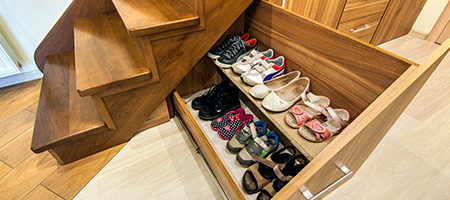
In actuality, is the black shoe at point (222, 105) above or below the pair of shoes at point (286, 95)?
below

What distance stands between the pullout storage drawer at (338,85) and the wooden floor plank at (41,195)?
0.72 meters

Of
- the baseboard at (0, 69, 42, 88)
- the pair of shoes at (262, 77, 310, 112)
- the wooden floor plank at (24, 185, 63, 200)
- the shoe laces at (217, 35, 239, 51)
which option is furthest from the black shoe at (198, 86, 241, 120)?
the baseboard at (0, 69, 42, 88)

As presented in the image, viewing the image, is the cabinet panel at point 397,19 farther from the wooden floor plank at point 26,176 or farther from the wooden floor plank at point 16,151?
the wooden floor plank at point 16,151

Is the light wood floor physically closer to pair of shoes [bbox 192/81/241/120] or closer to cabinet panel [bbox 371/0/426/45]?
pair of shoes [bbox 192/81/241/120]

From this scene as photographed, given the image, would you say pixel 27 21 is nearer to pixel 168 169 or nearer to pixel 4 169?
pixel 4 169

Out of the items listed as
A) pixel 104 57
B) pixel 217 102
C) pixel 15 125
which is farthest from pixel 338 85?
pixel 15 125

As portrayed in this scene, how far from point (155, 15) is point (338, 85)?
0.82 m

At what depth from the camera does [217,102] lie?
49.5 inches

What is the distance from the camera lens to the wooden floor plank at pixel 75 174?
3.35 feet

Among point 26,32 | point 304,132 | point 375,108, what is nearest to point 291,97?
point 304,132

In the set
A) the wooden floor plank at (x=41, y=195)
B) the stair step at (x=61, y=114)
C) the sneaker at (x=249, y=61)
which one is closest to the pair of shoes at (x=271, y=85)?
the sneaker at (x=249, y=61)

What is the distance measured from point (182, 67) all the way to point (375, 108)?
83cm

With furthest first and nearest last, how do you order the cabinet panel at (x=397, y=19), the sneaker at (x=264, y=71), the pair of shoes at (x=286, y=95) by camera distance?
1. the cabinet panel at (x=397, y=19)
2. the sneaker at (x=264, y=71)
3. the pair of shoes at (x=286, y=95)

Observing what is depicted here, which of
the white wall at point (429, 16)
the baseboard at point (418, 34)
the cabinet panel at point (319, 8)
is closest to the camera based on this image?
the cabinet panel at point (319, 8)
